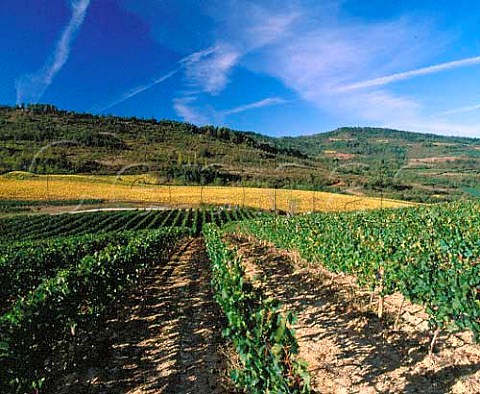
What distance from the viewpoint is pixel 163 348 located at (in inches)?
296

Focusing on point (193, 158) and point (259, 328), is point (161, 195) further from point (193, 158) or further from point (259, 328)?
point (259, 328)

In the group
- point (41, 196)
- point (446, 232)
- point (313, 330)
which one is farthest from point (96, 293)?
point (41, 196)

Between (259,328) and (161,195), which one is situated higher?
(161,195)

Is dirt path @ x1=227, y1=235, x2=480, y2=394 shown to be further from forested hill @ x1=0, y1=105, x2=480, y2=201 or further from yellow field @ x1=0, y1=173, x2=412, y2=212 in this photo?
forested hill @ x1=0, y1=105, x2=480, y2=201

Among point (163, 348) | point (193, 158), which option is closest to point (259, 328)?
point (163, 348)

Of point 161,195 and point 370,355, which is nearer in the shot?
point 370,355

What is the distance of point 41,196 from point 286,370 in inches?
2118

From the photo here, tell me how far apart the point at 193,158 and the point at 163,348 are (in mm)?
101901

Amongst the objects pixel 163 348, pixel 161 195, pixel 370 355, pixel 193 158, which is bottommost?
pixel 163 348

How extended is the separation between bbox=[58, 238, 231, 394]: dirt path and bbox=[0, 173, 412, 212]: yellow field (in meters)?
38.1

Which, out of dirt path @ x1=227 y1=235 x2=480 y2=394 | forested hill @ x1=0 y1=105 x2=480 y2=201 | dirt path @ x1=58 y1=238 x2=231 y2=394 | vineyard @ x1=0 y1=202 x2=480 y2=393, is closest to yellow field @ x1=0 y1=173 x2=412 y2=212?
forested hill @ x1=0 y1=105 x2=480 y2=201

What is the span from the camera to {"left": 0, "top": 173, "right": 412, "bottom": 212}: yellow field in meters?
50.3

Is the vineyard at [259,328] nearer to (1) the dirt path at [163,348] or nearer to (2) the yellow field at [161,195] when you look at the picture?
(1) the dirt path at [163,348]

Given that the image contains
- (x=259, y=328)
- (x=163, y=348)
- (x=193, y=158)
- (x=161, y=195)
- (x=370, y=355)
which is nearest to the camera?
(x=259, y=328)
